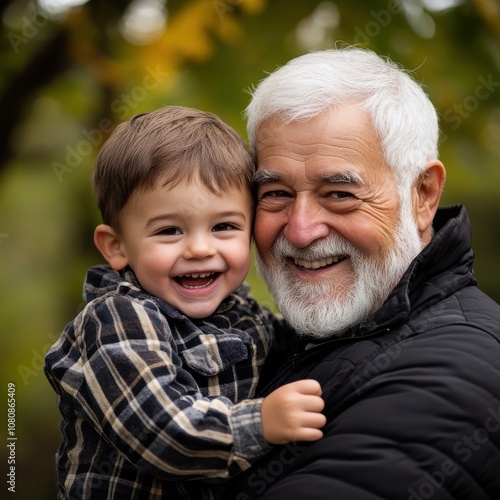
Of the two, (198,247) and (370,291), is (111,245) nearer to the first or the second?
(198,247)

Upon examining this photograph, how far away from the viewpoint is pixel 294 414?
6.94 ft

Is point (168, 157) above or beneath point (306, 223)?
above

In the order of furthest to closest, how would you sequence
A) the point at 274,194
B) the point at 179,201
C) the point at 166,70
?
1. the point at 166,70
2. the point at 274,194
3. the point at 179,201

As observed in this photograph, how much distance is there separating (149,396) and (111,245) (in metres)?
0.68

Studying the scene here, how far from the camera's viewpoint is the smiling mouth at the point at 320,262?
266 cm

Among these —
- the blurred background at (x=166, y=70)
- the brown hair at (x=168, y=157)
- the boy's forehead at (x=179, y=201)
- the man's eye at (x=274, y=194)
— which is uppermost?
the blurred background at (x=166, y=70)

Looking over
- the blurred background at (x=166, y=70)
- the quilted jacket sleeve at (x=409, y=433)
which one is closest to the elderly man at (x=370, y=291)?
the quilted jacket sleeve at (x=409, y=433)

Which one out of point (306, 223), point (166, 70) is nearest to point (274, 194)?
point (306, 223)

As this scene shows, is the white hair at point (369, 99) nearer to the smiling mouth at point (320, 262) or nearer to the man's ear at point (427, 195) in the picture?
the man's ear at point (427, 195)

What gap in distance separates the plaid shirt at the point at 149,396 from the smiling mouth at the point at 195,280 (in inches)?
4.1

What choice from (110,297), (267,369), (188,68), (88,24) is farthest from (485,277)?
(110,297)

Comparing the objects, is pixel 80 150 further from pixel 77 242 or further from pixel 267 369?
pixel 267 369

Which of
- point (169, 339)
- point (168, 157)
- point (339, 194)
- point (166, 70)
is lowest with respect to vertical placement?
point (169, 339)

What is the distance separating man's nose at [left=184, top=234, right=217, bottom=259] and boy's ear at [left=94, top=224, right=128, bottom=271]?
0.27 metres
